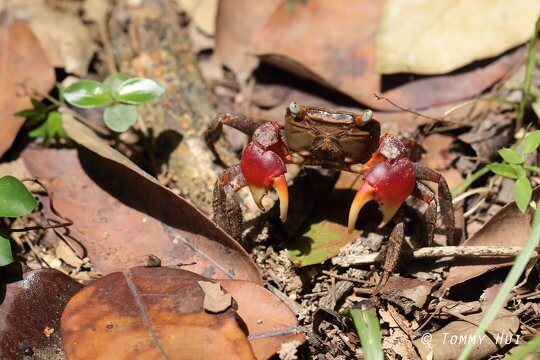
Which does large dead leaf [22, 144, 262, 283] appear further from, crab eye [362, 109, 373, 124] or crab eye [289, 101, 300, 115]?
crab eye [362, 109, 373, 124]

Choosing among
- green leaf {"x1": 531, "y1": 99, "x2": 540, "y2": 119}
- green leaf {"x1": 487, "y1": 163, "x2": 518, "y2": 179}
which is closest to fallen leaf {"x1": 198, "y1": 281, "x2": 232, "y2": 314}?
green leaf {"x1": 487, "y1": 163, "x2": 518, "y2": 179}

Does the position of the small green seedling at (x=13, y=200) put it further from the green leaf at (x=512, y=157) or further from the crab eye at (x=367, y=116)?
the green leaf at (x=512, y=157)

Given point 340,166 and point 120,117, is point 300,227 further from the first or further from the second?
point 120,117

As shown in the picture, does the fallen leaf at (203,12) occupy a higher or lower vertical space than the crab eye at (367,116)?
lower

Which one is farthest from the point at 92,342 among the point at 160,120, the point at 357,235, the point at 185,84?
the point at 185,84

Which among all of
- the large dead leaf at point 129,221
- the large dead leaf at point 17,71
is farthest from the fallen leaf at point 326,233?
the large dead leaf at point 17,71

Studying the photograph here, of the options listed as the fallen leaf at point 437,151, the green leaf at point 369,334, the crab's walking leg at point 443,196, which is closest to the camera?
the green leaf at point 369,334
